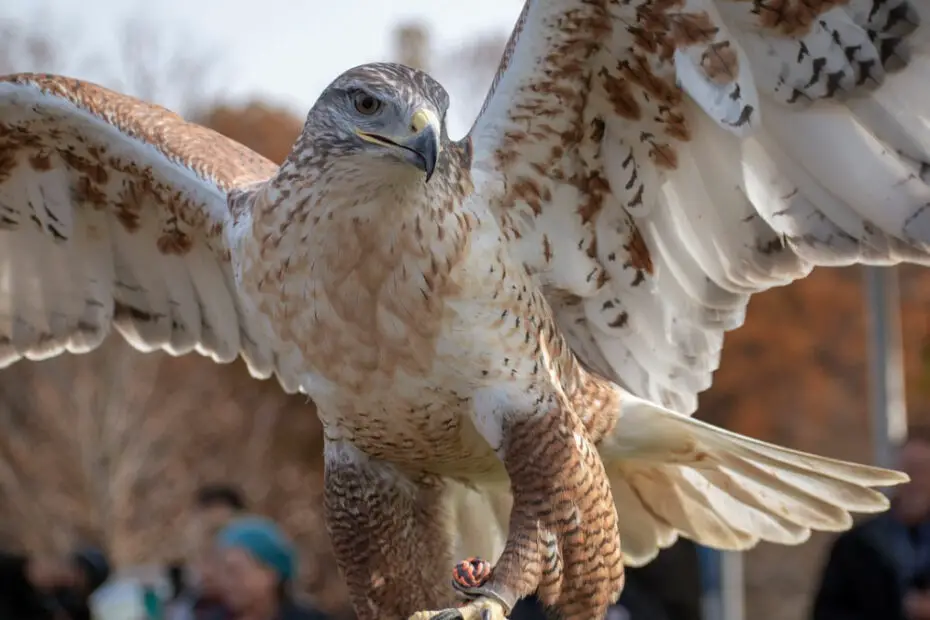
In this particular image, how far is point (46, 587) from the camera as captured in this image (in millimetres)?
6906

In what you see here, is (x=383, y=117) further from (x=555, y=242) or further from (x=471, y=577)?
(x=471, y=577)

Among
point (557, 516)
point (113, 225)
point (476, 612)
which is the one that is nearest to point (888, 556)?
point (557, 516)

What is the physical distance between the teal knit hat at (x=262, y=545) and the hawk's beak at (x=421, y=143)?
2.80 m

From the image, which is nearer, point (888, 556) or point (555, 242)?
point (555, 242)

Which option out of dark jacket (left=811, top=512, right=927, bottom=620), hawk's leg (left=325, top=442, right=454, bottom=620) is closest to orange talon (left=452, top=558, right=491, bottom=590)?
hawk's leg (left=325, top=442, right=454, bottom=620)

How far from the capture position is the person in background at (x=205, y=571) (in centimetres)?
577

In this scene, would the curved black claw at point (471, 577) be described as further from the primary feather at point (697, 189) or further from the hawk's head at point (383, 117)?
the hawk's head at point (383, 117)

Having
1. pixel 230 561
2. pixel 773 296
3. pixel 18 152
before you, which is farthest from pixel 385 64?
pixel 773 296

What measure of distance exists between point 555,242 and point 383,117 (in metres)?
0.97

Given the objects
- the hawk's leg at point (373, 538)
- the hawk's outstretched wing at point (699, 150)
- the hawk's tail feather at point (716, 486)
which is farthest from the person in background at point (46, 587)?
the hawk's outstretched wing at point (699, 150)

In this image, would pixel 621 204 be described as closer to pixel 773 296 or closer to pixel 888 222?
pixel 888 222

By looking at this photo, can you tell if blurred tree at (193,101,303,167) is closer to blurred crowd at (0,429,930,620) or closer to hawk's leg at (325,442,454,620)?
blurred crowd at (0,429,930,620)

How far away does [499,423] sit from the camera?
3.63 meters

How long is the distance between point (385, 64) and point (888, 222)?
1.55m
